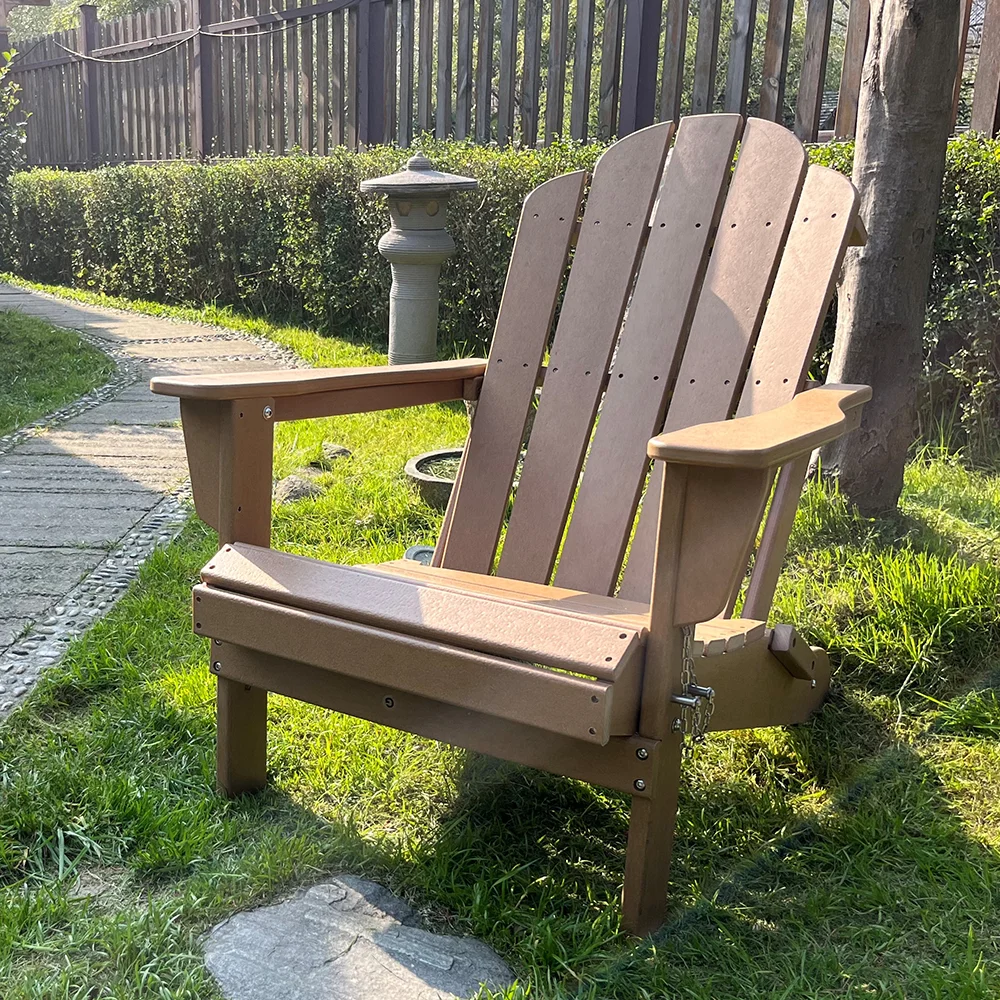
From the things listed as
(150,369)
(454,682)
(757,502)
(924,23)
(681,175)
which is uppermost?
(924,23)

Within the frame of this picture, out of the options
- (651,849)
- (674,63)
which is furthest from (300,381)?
(674,63)

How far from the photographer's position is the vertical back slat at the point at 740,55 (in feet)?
15.4

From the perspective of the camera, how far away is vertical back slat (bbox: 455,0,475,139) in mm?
6113

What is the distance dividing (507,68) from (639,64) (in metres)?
1.01

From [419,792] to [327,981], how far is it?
0.53 m

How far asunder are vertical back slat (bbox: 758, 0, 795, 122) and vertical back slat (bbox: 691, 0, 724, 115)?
28cm

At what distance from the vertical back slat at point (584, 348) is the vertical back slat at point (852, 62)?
2274mm

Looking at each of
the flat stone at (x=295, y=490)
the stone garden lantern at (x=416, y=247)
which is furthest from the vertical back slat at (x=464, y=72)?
the flat stone at (x=295, y=490)

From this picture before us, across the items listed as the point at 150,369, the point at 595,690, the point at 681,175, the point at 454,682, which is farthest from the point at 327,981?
the point at 150,369

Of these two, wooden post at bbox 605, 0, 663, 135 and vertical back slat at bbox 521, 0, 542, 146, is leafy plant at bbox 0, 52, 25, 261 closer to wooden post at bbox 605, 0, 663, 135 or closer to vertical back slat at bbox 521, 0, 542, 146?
vertical back slat at bbox 521, 0, 542, 146

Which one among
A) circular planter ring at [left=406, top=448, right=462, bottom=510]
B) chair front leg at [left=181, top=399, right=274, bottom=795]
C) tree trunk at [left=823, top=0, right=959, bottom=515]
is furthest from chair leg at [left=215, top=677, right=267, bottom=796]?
tree trunk at [left=823, top=0, right=959, bottom=515]

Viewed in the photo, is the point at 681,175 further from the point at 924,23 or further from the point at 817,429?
the point at 817,429

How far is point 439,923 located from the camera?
1.71 meters

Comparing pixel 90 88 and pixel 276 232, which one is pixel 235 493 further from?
pixel 90 88
